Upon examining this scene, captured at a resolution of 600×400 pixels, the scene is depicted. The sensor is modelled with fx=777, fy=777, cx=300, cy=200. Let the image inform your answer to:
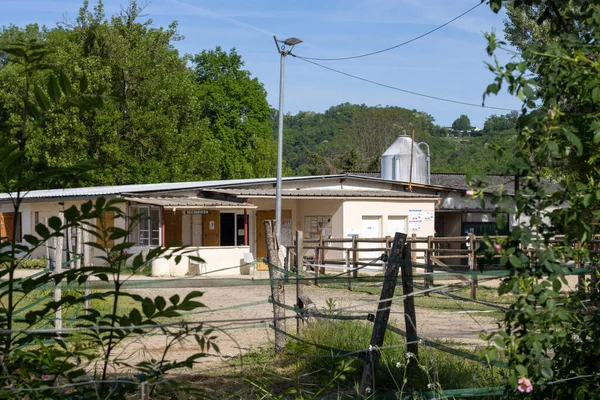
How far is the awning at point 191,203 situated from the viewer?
25.1 m

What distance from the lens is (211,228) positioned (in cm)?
2838

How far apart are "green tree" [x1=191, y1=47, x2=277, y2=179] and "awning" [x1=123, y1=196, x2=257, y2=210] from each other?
2864cm

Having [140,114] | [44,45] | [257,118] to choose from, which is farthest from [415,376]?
[257,118]

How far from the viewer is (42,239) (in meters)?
3.26

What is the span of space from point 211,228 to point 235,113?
31.1 meters

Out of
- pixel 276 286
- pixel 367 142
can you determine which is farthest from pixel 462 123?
pixel 276 286

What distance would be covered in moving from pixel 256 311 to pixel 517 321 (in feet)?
38.1

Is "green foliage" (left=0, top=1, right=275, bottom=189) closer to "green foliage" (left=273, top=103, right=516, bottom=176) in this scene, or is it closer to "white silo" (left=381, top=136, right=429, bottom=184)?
"white silo" (left=381, top=136, right=429, bottom=184)

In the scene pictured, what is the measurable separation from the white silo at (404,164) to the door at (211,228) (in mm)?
15718

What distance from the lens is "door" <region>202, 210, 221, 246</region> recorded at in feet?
93.0

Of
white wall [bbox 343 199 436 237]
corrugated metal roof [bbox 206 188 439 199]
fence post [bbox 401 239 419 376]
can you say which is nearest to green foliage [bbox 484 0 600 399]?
fence post [bbox 401 239 419 376]

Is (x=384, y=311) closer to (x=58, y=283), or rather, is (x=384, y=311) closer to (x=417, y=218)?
(x=58, y=283)

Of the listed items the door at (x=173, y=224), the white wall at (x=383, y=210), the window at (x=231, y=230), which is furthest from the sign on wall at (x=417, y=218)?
the door at (x=173, y=224)

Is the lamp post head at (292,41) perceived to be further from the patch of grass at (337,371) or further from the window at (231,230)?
the patch of grass at (337,371)
